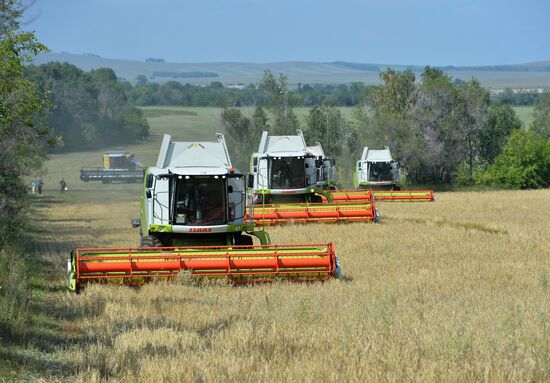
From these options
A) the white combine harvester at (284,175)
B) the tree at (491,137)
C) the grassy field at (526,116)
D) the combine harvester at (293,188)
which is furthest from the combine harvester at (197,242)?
the grassy field at (526,116)

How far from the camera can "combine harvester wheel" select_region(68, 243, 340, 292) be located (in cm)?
1292

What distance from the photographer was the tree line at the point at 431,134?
184 ft

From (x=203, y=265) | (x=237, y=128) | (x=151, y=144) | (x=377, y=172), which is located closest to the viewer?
(x=203, y=265)

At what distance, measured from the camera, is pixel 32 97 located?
1659 cm

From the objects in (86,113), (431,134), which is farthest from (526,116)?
(431,134)

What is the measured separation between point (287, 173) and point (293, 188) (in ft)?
1.62

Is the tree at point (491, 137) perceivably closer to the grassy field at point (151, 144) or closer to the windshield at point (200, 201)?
the grassy field at point (151, 144)

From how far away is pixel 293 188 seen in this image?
26.9 m

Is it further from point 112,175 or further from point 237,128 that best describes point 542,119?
point 112,175

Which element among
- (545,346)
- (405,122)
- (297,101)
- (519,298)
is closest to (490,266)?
(519,298)

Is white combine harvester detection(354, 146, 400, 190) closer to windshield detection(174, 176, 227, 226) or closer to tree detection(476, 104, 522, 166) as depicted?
windshield detection(174, 176, 227, 226)

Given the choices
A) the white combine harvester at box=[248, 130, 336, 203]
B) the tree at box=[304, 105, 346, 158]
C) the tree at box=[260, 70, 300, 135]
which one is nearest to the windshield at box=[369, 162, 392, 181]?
the white combine harvester at box=[248, 130, 336, 203]

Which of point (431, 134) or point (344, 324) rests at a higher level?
point (344, 324)

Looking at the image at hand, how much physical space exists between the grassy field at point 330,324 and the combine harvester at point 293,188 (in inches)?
215
